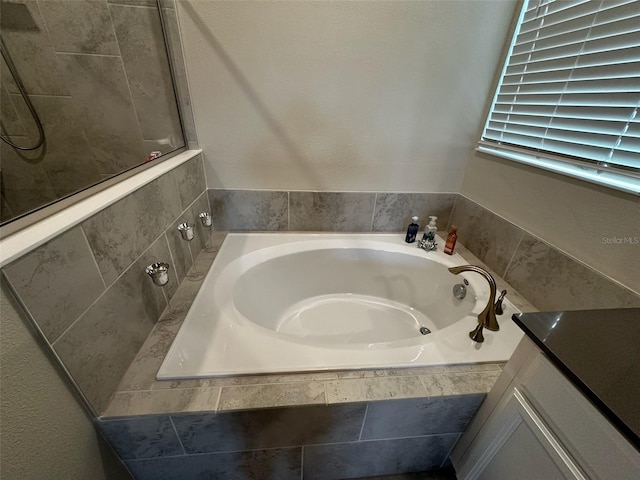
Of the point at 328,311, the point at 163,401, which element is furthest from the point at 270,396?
the point at 328,311

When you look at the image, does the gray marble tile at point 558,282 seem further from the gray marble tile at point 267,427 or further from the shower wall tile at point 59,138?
the shower wall tile at point 59,138

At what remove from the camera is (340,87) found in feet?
3.84

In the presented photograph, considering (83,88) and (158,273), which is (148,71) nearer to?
(83,88)

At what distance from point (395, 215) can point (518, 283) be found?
0.68 m

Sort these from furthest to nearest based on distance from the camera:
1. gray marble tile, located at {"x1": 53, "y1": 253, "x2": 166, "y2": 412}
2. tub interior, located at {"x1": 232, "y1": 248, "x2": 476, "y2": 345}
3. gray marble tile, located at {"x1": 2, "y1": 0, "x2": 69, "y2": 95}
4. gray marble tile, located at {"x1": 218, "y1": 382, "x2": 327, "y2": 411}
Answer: tub interior, located at {"x1": 232, "y1": 248, "x2": 476, "y2": 345} → gray marble tile, located at {"x1": 2, "y1": 0, "x2": 69, "y2": 95} → gray marble tile, located at {"x1": 218, "y1": 382, "x2": 327, "y2": 411} → gray marble tile, located at {"x1": 53, "y1": 253, "x2": 166, "y2": 412}

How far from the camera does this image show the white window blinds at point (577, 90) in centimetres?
71

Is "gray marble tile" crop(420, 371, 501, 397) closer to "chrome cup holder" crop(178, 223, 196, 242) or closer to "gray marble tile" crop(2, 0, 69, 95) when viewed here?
"chrome cup holder" crop(178, 223, 196, 242)

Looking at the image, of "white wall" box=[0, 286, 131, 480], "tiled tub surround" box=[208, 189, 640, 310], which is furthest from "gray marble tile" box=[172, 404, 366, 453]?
"tiled tub surround" box=[208, 189, 640, 310]

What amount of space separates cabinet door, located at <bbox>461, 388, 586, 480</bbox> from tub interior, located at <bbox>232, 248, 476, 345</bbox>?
0.59m

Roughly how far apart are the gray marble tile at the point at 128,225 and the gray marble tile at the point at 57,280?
0.11ft

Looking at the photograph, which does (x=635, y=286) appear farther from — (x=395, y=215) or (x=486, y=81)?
(x=486, y=81)

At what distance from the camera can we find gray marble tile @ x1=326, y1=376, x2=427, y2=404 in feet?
2.16

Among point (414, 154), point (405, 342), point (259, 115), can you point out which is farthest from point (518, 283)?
point (259, 115)

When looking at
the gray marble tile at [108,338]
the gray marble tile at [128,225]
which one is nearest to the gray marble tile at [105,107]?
the gray marble tile at [128,225]
